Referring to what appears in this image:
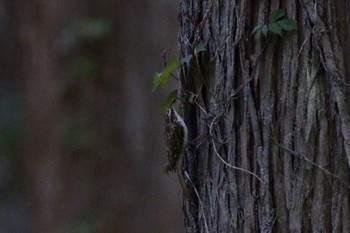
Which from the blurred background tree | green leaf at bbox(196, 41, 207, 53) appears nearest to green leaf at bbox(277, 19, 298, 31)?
green leaf at bbox(196, 41, 207, 53)

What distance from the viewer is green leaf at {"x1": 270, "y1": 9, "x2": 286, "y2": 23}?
2361 millimetres

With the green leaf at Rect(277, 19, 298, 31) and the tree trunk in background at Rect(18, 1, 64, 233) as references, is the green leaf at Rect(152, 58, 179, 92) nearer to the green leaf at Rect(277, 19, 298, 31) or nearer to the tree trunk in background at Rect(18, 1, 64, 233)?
the green leaf at Rect(277, 19, 298, 31)

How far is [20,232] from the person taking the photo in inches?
388

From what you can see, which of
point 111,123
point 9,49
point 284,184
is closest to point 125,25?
point 111,123

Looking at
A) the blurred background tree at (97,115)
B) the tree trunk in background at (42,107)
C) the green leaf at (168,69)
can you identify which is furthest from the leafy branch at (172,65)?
the tree trunk in background at (42,107)

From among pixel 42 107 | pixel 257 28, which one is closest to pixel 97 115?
pixel 42 107

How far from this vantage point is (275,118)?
2383 millimetres

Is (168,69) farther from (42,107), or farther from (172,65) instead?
(42,107)

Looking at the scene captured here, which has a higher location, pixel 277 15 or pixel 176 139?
pixel 277 15

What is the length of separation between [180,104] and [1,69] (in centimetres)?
717

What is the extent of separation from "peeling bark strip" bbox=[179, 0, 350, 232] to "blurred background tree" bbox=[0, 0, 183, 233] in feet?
11.7

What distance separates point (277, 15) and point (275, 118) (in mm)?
243

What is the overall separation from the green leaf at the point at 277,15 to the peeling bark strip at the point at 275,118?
1 cm

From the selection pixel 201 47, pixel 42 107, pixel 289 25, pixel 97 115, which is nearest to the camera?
pixel 289 25
